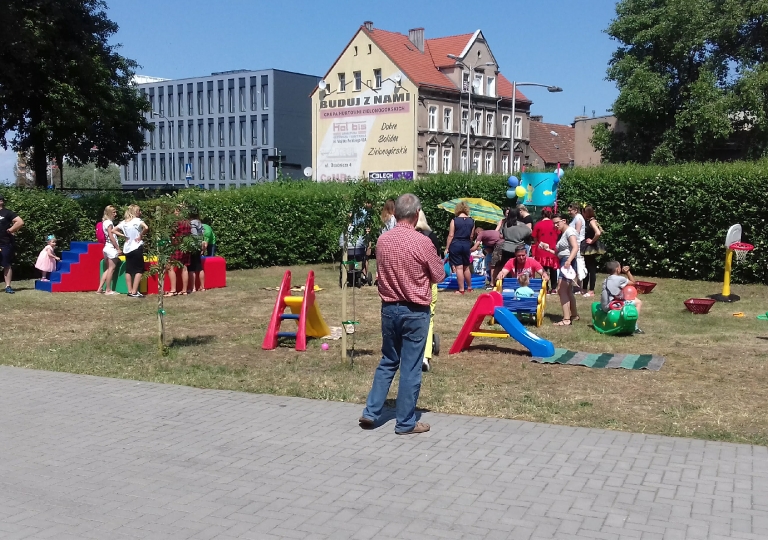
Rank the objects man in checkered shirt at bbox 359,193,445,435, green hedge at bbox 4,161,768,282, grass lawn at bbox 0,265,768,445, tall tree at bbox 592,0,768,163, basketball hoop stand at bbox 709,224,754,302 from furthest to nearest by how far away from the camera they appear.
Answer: tall tree at bbox 592,0,768,163 < green hedge at bbox 4,161,768,282 < basketball hoop stand at bbox 709,224,754,302 < grass lawn at bbox 0,265,768,445 < man in checkered shirt at bbox 359,193,445,435

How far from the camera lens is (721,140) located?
129 ft

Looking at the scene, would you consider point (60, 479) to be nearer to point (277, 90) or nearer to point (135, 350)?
point (135, 350)

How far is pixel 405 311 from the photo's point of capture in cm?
654

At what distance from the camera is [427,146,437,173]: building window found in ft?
207

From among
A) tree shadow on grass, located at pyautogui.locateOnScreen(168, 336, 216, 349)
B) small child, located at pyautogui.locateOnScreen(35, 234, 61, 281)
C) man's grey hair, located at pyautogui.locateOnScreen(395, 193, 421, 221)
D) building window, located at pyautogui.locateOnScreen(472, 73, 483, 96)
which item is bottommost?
tree shadow on grass, located at pyautogui.locateOnScreen(168, 336, 216, 349)

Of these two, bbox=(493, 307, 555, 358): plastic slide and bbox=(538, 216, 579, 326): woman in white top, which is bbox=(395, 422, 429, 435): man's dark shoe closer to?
bbox=(493, 307, 555, 358): plastic slide

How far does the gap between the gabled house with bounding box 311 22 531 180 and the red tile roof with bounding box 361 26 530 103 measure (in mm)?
83

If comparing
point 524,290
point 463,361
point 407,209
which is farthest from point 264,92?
point 407,209

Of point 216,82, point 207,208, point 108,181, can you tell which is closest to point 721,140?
point 207,208

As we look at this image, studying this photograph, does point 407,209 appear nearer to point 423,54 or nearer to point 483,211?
point 483,211

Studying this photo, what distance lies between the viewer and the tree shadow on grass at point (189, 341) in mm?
10789

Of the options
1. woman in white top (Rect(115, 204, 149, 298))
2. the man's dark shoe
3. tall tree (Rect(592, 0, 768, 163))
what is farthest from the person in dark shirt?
tall tree (Rect(592, 0, 768, 163))

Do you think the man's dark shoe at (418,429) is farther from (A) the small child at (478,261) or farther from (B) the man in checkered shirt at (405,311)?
(A) the small child at (478,261)

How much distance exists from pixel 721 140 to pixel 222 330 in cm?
3362
